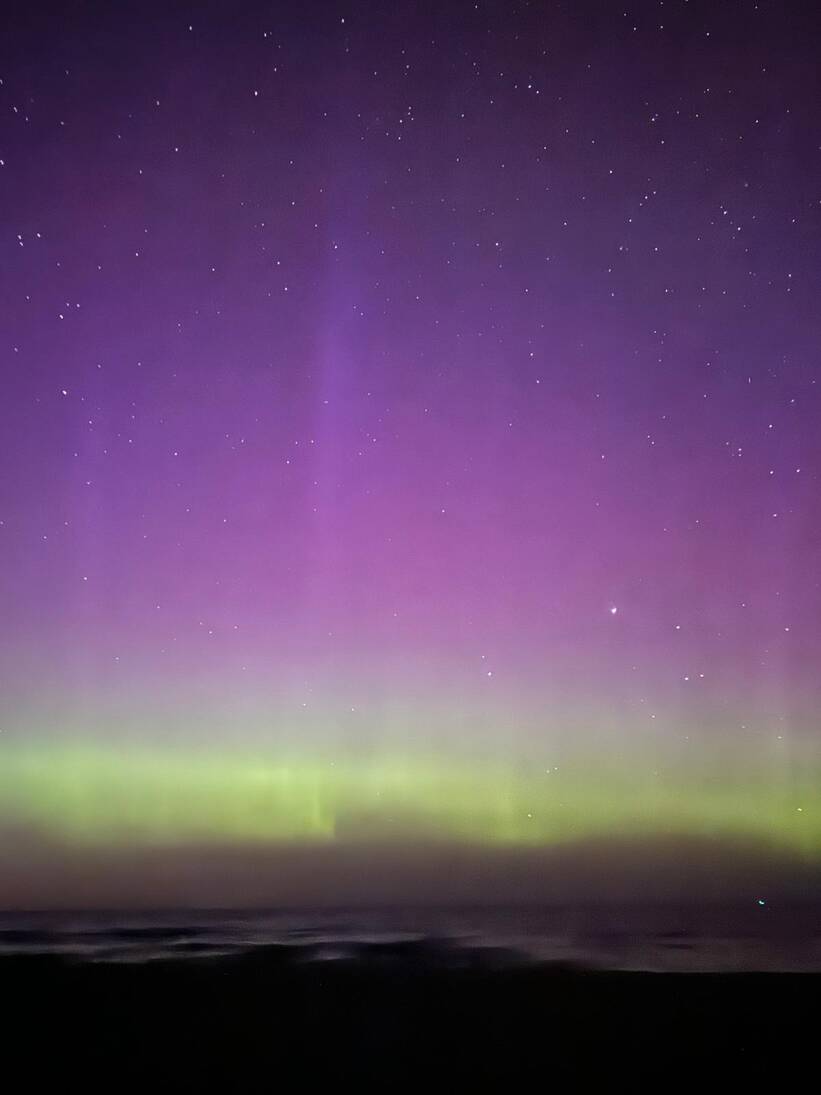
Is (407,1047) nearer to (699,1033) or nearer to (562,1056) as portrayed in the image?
(562,1056)

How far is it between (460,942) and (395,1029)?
34.0 ft

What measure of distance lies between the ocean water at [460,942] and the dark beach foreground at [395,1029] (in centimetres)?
258

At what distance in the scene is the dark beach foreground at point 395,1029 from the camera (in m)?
5.89

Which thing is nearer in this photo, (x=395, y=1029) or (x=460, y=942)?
(x=395, y=1029)

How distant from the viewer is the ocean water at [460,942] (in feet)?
42.9

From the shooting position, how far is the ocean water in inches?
515

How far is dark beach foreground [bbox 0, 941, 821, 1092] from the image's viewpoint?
5.89 metres

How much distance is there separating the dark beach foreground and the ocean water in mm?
2577

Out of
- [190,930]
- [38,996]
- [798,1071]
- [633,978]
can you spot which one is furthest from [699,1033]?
[190,930]

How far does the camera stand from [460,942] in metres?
16.8

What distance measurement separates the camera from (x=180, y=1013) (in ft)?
24.7

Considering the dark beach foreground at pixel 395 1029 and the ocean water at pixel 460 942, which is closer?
the dark beach foreground at pixel 395 1029

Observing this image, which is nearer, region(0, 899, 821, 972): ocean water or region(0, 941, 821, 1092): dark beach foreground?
region(0, 941, 821, 1092): dark beach foreground

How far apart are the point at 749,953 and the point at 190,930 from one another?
12008mm
